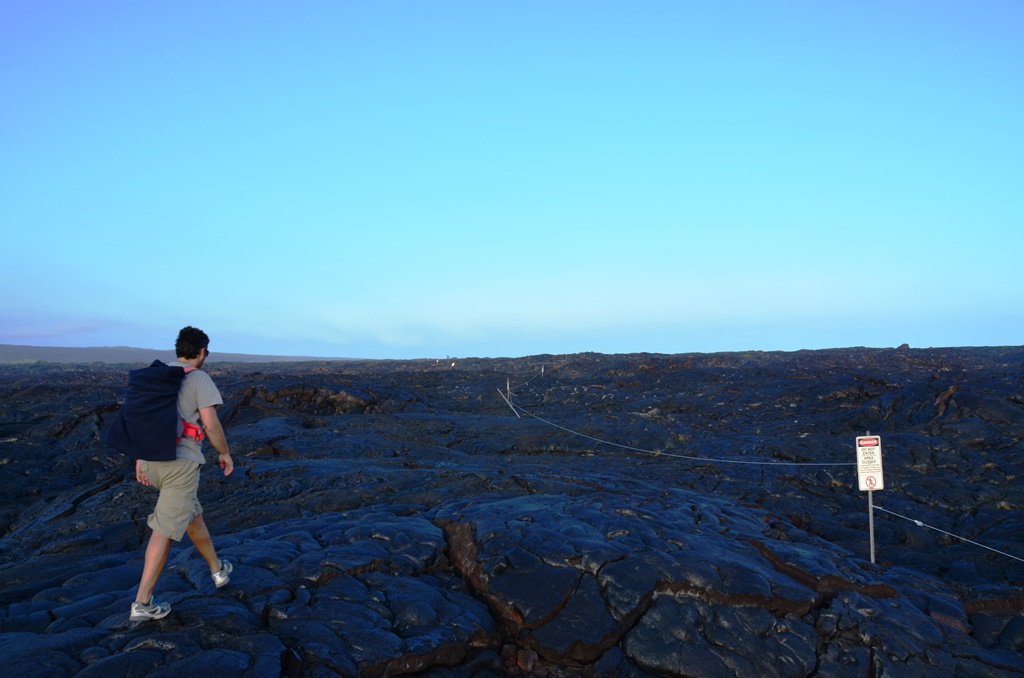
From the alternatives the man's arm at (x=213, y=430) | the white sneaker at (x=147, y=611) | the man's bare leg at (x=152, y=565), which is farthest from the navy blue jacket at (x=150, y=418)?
the white sneaker at (x=147, y=611)

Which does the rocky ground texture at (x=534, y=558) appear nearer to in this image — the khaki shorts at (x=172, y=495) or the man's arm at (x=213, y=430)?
the khaki shorts at (x=172, y=495)

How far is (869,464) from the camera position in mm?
9406

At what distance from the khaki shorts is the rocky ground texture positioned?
0.66 m

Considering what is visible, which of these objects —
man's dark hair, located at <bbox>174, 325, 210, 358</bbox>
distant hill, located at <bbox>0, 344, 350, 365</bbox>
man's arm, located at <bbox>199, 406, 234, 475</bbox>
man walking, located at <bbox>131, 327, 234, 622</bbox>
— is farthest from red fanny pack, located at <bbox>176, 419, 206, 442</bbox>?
distant hill, located at <bbox>0, 344, 350, 365</bbox>

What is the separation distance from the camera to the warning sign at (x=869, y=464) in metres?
9.34

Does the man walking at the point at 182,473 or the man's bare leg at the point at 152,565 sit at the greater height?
the man walking at the point at 182,473

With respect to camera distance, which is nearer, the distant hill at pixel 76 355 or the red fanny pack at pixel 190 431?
the red fanny pack at pixel 190 431

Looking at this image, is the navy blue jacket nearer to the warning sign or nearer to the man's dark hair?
the man's dark hair

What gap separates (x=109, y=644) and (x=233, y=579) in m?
1.23

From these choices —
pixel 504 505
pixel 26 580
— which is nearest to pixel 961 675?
pixel 504 505

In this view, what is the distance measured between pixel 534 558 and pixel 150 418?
3663 millimetres

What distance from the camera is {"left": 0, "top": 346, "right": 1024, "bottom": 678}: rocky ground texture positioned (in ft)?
17.6

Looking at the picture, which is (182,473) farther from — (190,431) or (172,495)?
(190,431)

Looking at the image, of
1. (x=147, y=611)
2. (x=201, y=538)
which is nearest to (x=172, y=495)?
(x=201, y=538)
